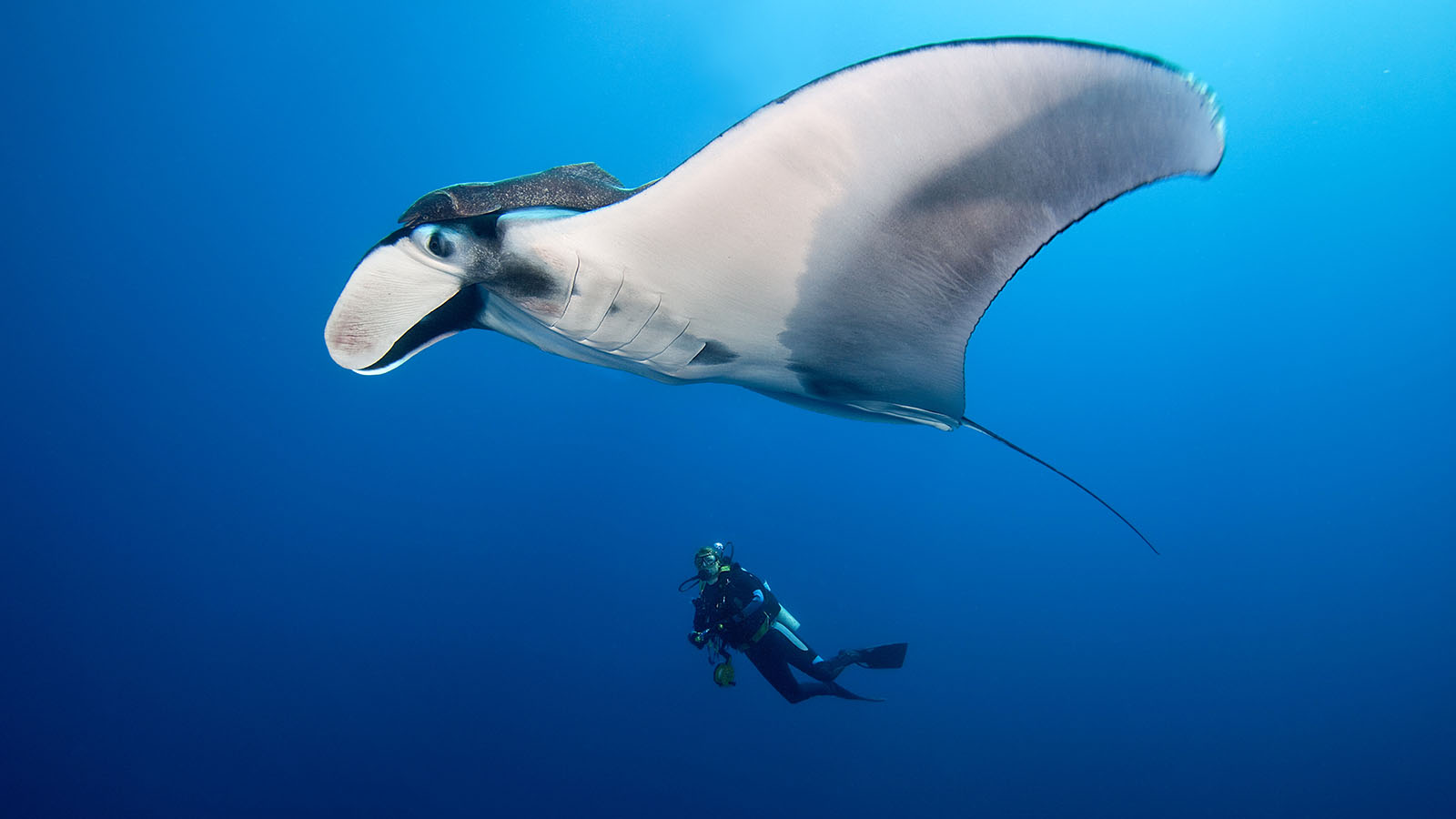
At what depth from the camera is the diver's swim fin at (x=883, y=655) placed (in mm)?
6070

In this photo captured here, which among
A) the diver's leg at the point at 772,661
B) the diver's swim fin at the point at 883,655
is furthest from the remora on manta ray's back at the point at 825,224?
the diver's swim fin at the point at 883,655

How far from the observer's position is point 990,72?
121 centimetres

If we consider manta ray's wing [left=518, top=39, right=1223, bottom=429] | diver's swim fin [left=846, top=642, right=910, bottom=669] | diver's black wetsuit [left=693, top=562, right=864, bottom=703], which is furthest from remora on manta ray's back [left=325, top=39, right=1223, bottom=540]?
diver's swim fin [left=846, top=642, right=910, bottom=669]

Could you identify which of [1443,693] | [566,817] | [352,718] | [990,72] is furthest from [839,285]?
[1443,693]

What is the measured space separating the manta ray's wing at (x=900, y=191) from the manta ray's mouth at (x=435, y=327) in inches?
26.0

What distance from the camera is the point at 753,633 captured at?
562cm

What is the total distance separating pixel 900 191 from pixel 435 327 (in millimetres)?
1634

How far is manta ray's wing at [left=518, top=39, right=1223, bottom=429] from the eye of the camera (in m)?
1.20

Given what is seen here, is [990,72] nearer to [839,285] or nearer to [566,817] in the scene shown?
[839,285]

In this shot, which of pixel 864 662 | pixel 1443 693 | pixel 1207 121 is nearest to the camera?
pixel 1207 121

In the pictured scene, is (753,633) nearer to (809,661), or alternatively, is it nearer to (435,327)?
(809,661)

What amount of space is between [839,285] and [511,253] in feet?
3.12

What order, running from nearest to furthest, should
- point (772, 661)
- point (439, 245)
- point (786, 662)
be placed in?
point (439, 245) < point (772, 661) < point (786, 662)

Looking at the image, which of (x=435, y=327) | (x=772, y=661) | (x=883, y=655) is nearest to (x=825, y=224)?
(x=435, y=327)
